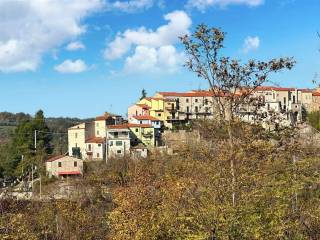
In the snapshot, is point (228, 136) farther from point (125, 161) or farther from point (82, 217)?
point (125, 161)

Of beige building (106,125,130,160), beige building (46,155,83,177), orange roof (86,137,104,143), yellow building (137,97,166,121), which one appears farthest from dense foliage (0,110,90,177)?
yellow building (137,97,166,121)

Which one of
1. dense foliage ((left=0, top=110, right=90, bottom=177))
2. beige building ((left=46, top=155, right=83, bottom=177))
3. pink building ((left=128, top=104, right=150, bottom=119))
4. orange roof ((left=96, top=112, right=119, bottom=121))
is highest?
pink building ((left=128, top=104, right=150, bottom=119))

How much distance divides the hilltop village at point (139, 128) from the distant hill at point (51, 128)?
5613 mm

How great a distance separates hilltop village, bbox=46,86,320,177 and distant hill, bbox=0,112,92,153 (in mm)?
5613

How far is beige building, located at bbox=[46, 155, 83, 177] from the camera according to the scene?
171 feet

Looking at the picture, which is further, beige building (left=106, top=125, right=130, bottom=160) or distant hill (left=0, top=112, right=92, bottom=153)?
distant hill (left=0, top=112, right=92, bottom=153)

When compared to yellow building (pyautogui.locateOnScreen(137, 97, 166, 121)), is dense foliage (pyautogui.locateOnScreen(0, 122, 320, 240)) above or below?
below

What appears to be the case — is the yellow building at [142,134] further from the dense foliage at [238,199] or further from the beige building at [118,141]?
the dense foliage at [238,199]

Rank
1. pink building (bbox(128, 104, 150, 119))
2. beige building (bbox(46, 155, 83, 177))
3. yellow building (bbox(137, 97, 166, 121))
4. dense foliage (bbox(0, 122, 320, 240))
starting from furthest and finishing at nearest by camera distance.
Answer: pink building (bbox(128, 104, 150, 119)) < yellow building (bbox(137, 97, 166, 121)) < beige building (bbox(46, 155, 83, 177)) < dense foliage (bbox(0, 122, 320, 240))

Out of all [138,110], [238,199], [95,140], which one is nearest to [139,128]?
[95,140]

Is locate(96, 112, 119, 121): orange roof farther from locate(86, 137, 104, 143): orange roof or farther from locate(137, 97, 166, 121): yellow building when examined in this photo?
locate(137, 97, 166, 121): yellow building

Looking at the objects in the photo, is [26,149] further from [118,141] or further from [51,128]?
[51,128]

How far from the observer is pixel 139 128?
59719 millimetres

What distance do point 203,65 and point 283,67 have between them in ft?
6.13
